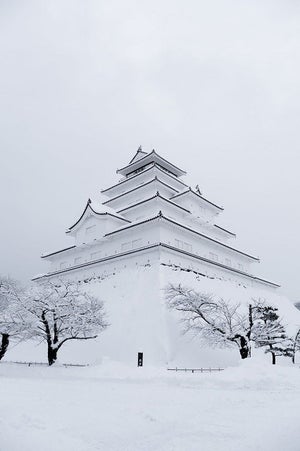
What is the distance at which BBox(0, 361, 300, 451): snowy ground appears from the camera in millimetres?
6535

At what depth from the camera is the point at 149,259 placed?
28.2 meters

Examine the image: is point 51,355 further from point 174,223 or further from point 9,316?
point 174,223

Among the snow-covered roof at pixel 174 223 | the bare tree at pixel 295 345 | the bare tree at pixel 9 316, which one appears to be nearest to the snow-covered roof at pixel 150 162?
the snow-covered roof at pixel 174 223

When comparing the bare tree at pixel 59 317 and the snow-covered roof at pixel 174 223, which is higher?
the snow-covered roof at pixel 174 223

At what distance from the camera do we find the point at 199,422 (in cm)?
823

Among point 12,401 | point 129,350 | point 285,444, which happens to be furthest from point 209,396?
point 129,350

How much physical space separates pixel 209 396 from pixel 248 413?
8.95 feet

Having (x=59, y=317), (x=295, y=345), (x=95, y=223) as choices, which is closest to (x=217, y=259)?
(x=95, y=223)

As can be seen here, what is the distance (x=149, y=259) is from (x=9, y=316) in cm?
1189

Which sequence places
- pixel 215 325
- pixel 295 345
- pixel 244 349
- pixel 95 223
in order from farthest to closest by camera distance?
pixel 95 223
pixel 295 345
pixel 215 325
pixel 244 349

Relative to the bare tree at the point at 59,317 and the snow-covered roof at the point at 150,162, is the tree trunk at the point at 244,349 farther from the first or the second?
the snow-covered roof at the point at 150,162

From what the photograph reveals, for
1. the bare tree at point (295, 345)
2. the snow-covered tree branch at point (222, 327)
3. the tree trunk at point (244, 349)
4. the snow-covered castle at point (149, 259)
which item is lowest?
the bare tree at point (295, 345)

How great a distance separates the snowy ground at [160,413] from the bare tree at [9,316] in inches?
322

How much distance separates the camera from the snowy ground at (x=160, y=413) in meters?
6.54
